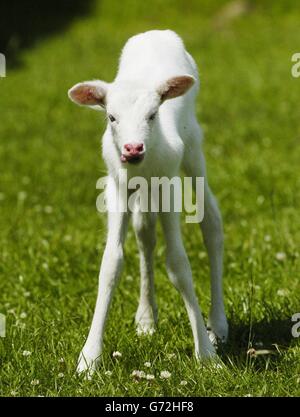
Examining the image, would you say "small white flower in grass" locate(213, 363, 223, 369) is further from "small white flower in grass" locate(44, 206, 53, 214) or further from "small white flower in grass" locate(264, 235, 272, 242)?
"small white flower in grass" locate(44, 206, 53, 214)

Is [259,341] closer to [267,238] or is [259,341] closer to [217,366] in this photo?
[217,366]

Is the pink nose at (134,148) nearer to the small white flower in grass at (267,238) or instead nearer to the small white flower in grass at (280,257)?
the small white flower in grass at (280,257)

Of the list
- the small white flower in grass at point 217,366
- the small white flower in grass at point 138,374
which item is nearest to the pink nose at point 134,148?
the small white flower in grass at point 138,374

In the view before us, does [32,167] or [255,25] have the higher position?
[255,25]

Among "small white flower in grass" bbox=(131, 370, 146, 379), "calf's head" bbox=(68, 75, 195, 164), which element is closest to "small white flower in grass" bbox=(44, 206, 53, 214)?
"calf's head" bbox=(68, 75, 195, 164)

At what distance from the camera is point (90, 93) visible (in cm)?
523

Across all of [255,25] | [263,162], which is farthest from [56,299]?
[255,25]

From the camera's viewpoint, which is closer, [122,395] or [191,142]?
[122,395]

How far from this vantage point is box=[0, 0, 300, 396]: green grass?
5.23 m

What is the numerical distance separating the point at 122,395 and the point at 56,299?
2.21 m

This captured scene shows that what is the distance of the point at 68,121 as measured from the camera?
14.6 meters

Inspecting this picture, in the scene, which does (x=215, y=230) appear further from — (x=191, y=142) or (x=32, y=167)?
(x=32, y=167)

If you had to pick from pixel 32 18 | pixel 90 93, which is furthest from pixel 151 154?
pixel 32 18

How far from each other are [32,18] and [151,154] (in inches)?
831
